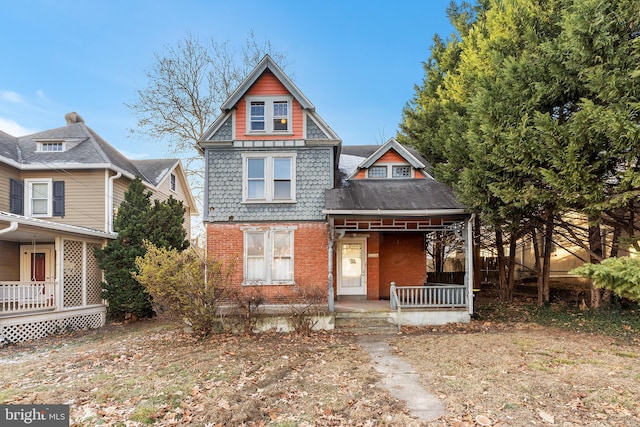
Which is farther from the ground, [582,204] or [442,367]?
[582,204]

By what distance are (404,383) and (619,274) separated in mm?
4949

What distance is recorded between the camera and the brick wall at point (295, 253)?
12469mm

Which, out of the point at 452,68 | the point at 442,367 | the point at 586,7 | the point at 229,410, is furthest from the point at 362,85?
the point at 229,410

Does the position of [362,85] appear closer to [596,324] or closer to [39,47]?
[39,47]

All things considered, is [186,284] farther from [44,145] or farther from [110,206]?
[44,145]

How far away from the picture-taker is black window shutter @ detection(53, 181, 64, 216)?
52.0 ft

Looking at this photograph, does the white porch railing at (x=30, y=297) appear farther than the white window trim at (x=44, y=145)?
No

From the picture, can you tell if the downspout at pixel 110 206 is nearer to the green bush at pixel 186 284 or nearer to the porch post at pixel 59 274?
the porch post at pixel 59 274

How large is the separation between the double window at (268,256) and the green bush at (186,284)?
2109 millimetres

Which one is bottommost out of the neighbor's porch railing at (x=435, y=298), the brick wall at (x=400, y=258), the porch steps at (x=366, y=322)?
the porch steps at (x=366, y=322)

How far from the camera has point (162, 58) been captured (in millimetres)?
22438

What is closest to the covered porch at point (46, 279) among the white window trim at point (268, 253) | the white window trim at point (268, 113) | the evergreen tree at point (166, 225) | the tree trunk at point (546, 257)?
the evergreen tree at point (166, 225)

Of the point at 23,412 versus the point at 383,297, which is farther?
the point at 383,297

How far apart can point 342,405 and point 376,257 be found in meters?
9.36
